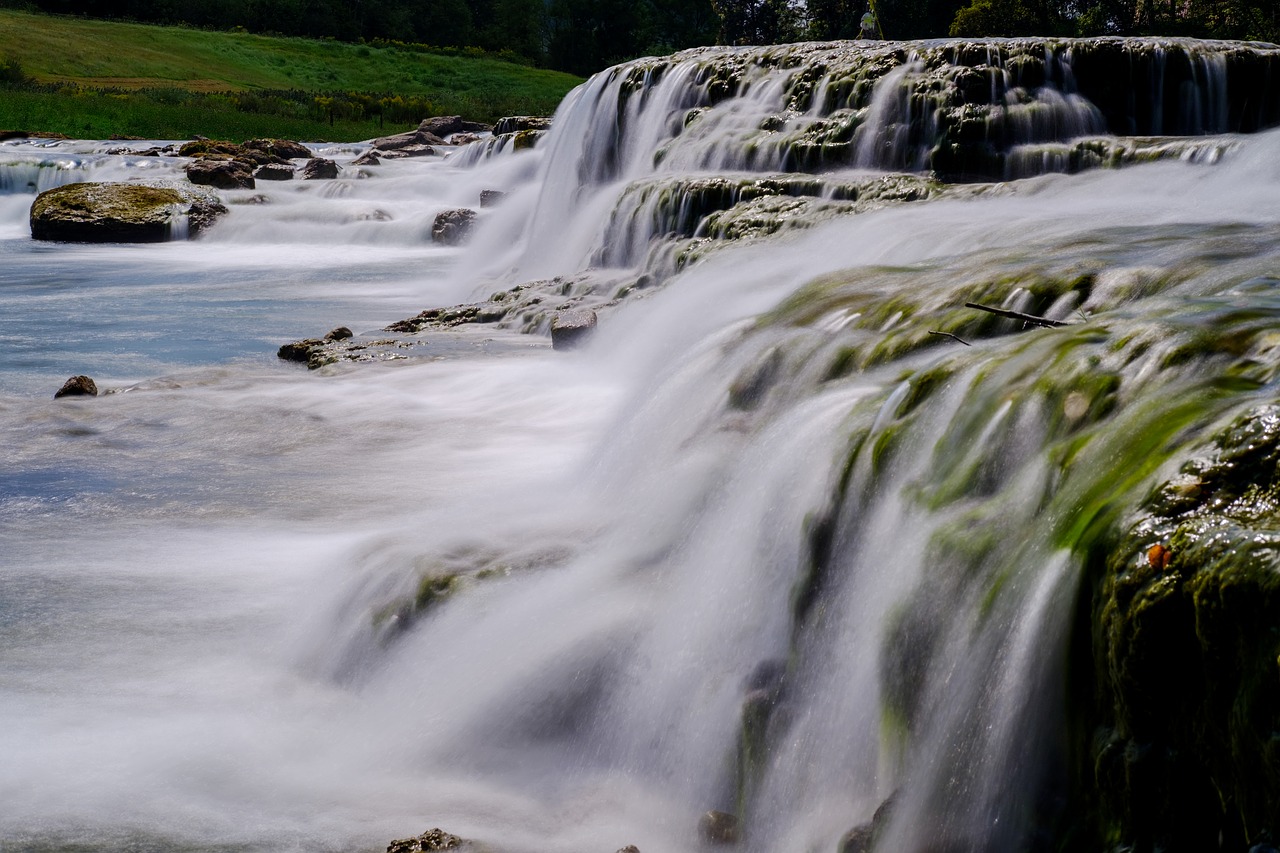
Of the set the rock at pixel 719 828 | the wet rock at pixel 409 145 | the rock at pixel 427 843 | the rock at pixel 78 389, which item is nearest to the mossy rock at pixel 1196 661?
the rock at pixel 719 828

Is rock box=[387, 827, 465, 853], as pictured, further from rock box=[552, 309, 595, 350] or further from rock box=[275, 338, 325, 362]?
rock box=[275, 338, 325, 362]

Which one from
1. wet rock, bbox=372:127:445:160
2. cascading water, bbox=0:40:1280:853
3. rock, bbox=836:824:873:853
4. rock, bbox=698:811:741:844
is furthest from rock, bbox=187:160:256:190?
rock, bbox=836:824:873:853

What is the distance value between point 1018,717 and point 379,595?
2.77m

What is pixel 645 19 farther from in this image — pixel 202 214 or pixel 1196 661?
pixel 1196 661

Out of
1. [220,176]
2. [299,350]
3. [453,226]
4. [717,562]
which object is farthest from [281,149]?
[717,562]

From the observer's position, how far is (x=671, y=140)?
1394 centimetres

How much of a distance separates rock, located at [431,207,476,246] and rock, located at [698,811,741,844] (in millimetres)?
17432

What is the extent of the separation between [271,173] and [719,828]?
23911mm

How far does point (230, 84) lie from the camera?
58.3 m

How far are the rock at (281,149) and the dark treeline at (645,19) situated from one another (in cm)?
2556

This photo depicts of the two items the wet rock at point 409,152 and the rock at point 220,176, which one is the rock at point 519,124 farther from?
the rock at point 220,176

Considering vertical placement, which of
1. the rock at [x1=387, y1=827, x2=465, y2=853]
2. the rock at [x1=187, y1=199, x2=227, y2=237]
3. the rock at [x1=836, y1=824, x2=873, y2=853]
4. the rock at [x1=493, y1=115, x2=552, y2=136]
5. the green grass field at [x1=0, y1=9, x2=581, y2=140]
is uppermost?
the green grass field at [x1=0, y1=9, x2=581, y2=140]

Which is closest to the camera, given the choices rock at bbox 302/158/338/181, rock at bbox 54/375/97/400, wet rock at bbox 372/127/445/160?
rock at bbox 54/375/97/400

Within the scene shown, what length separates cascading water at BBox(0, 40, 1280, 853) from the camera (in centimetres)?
288
